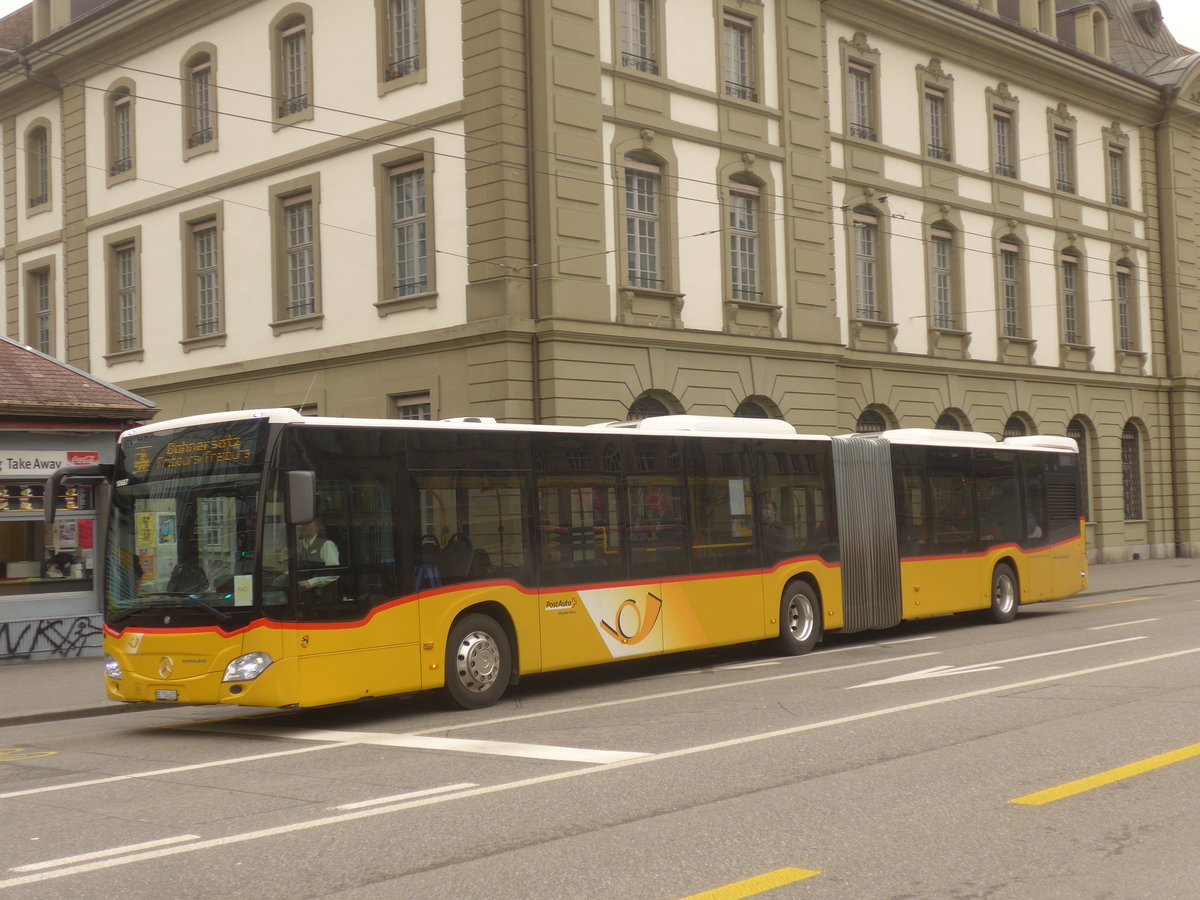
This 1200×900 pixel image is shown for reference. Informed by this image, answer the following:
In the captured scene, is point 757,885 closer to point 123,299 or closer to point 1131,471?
point 123,299

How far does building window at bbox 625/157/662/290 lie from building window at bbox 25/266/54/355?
16210 mm

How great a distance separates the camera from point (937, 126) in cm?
3362

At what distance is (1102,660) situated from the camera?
48.9 feet

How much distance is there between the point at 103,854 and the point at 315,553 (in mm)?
4856

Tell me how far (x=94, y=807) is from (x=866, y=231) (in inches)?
993

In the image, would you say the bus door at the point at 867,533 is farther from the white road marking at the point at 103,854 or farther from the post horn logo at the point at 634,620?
the white road marking at the point at 103,854

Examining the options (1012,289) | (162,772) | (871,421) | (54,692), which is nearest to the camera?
(162,772)

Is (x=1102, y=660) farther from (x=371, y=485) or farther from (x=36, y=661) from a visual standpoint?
(x=36, y=661)

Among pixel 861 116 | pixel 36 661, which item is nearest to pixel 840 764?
pixel 36 661

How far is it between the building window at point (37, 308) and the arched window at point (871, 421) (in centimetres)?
1893

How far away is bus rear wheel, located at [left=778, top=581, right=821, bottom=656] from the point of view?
17.5 m

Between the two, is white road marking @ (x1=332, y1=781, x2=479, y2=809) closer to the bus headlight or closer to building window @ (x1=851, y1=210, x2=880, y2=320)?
the bus headlight

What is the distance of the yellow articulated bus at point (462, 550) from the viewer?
38.4 feet

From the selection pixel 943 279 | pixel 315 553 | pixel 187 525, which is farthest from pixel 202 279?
pixel 315 553
